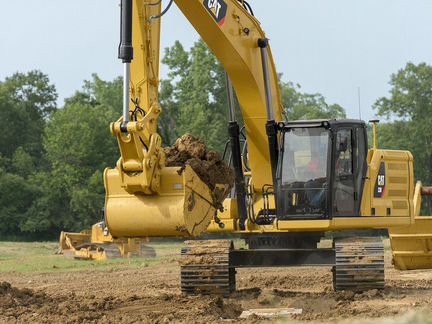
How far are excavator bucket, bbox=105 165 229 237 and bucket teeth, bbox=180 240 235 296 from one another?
2255mm

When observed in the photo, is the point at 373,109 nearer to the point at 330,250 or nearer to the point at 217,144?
the point at 217,144

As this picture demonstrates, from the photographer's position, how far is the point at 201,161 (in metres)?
12.5

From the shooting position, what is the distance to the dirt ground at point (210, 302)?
447 inches

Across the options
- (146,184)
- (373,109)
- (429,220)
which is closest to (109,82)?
(373,109)

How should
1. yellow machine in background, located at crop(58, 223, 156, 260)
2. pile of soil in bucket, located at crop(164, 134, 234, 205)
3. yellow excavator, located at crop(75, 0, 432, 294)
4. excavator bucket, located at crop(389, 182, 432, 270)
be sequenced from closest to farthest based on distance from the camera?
pile of soil in bucket, located at crop(164, 134, 234, 205), yellow excavator, located at crop(75, 0, 432, 294), excavator bucket, located at crop(389, 182, 432, 270), yellow machine in background, located at crop(58, 223, 156, 260)

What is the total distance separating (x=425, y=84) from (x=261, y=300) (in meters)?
61.1

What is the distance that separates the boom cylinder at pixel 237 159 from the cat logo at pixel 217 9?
1334mm

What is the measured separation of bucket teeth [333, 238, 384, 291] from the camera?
13.9 m

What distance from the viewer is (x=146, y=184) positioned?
37.7ft

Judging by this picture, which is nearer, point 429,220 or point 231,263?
point 231,263

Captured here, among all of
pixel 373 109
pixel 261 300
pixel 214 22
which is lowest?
pixel 261 300

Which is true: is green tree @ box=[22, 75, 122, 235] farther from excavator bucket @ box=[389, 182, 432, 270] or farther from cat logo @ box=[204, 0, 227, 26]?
cat logo @ box=[204, 0, 227, 26]

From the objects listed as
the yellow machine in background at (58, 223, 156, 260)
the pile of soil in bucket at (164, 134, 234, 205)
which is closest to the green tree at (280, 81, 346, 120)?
the yellow machine in background at (58, 223, 156, 260)

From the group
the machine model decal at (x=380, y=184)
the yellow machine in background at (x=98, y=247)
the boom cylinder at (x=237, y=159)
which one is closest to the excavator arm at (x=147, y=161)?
the boom cylinder at (x=237, y=159)
